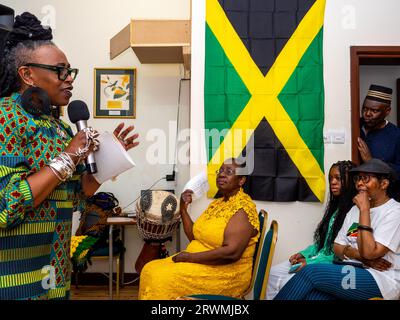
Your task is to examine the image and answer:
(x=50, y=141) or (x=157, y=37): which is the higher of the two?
(x=157, y=37)

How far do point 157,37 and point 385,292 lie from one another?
262 cm

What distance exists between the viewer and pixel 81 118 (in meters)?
1.47

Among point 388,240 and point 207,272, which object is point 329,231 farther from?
point 207,272

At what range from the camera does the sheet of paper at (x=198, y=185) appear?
132 inches

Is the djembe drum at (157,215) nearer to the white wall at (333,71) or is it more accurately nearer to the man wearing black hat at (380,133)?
the white wall at (333,71)

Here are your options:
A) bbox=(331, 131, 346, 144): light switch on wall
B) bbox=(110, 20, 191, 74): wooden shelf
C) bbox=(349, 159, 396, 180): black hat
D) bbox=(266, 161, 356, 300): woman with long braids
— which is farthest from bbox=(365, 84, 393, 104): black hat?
bbox=(110, 20, 191, 74): wooden shelf

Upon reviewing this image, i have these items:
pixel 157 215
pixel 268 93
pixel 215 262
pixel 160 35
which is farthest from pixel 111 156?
pixel 160 35

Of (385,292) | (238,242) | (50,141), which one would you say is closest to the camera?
(50,141)

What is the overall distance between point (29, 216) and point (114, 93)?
388 cm

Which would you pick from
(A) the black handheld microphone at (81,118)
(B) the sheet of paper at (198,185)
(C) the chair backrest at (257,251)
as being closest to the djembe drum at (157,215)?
(B) the sheet of paper at (198,185)

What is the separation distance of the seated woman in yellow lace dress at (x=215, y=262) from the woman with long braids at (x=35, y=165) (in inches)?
53.3
